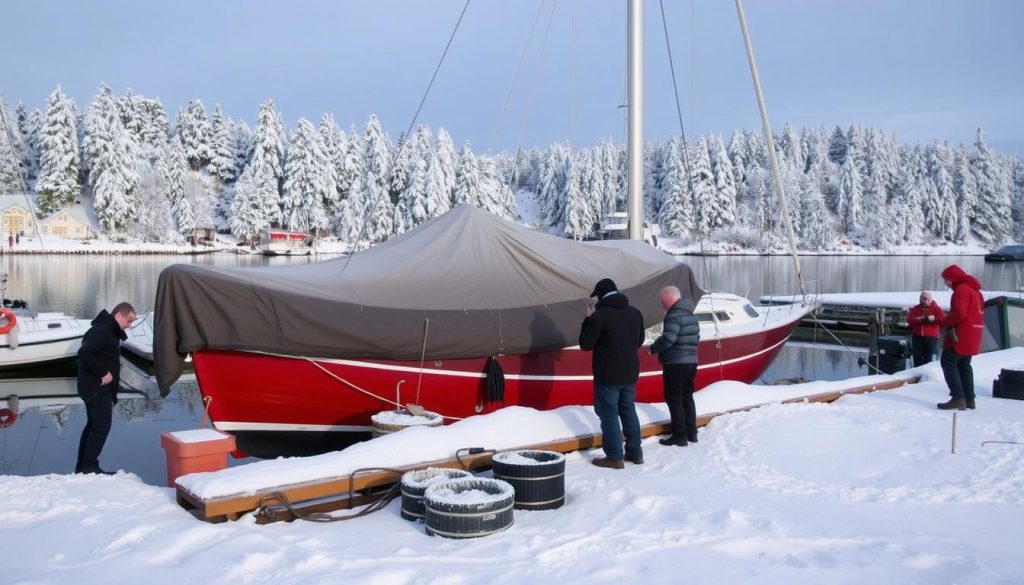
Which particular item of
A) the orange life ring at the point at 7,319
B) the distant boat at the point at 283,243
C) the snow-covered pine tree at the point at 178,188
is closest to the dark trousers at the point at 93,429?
the orange life ring at the point at 7,319

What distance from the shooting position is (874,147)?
128 meters

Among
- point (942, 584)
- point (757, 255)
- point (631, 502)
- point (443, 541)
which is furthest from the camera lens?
point (757, 255)

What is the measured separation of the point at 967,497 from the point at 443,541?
14.4 ft

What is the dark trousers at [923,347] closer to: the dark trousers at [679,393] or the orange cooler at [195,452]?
the dark trousers at [679,393]

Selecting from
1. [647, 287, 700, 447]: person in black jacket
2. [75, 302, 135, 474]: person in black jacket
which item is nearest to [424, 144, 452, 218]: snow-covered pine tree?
[75, 302, 135, 474]: person in black jacket

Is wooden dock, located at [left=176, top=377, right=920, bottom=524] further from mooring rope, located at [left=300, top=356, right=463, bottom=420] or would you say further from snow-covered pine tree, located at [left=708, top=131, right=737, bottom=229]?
snow-covered pine tree, located at [left=708, top=131, right=737, bottom=229]

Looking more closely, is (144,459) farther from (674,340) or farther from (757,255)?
(757,255)

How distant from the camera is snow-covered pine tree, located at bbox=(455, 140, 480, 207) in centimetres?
9394

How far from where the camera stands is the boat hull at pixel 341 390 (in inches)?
339

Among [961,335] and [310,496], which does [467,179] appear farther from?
[310,496]

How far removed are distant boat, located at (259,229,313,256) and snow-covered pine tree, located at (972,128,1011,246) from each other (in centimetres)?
10405

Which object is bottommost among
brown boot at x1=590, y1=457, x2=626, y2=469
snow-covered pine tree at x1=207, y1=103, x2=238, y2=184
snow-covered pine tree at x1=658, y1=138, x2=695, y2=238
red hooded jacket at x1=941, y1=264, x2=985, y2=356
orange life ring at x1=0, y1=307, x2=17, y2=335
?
brown boot at x1=590, y1=457, x2=626, y2=469

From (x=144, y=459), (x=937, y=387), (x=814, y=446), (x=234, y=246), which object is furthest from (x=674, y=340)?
(x=234, y=246)

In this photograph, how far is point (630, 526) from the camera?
19.2 feet
